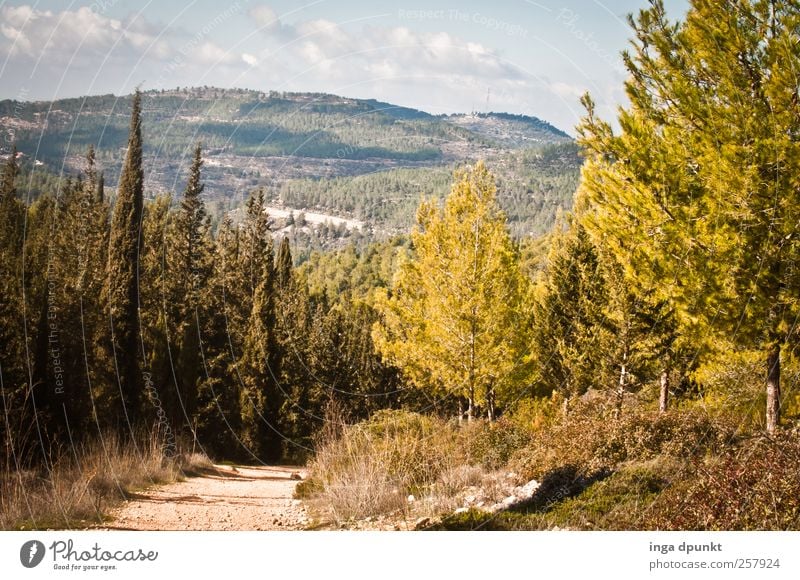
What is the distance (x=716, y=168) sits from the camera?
255 inches

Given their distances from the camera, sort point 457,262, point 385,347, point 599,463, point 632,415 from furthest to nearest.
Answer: point 385,347, point 457,262, point 632,415, point 599,463

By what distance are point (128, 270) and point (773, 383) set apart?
514 inches

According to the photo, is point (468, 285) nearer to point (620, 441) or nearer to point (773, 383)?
point (620, 441)

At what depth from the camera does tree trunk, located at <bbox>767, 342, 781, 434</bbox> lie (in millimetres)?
6848

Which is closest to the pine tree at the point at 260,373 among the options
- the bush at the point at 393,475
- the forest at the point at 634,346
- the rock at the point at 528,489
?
the forest at the point at 634,346

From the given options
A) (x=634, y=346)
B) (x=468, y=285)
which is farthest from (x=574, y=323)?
(x=468, y=285)

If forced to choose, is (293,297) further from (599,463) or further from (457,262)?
(599,463)

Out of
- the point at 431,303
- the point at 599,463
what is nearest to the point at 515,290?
the point at 431,303

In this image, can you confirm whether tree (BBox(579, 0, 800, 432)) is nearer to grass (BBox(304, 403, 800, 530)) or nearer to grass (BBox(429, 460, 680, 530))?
grass (BBox(304, 403, 800, 530))

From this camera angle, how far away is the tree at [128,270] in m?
11.8

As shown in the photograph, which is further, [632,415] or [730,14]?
[632,415]

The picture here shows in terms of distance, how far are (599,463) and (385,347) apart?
330 inches

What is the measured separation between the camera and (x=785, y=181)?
628cm

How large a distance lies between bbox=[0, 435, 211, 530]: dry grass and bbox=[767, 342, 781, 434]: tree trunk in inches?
274
